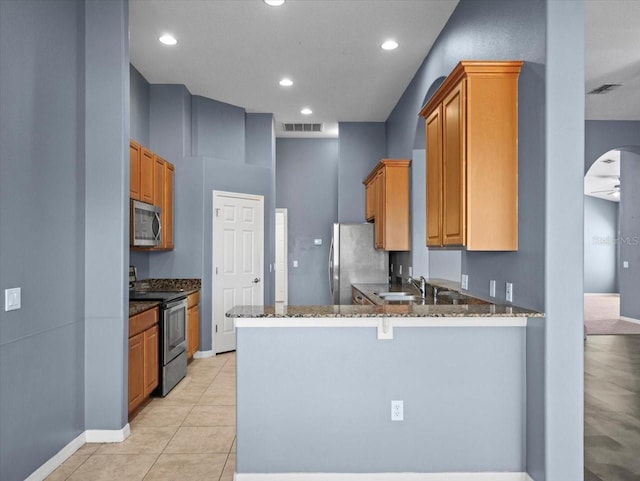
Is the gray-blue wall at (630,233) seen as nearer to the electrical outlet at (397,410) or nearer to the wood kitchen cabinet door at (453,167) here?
the wood kitchen cabinet door at (453,167)

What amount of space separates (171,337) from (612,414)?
12.6 feet

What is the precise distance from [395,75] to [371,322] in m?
3.61

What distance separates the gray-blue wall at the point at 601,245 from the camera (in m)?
13.5

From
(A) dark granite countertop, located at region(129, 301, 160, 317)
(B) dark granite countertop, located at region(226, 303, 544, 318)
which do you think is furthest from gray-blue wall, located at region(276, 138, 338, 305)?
(B) dark granite countertop, located at region(226, 303, 544, 318)

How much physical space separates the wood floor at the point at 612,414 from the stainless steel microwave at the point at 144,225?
3.99 m

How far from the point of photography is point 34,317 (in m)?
2.67

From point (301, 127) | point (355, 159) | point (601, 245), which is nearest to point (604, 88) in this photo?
point (355, 159)

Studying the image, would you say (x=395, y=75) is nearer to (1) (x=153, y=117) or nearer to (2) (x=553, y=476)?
(1) (x=153, y=117)

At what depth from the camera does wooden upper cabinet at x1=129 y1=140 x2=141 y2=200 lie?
438 centimetres

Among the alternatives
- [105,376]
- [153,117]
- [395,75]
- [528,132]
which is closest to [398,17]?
[395,75]

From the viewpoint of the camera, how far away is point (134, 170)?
176 inches

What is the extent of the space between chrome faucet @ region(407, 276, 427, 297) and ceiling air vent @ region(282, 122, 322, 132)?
3.36 meters

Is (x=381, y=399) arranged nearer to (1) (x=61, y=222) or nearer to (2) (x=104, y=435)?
(2) (x=104, y=435)

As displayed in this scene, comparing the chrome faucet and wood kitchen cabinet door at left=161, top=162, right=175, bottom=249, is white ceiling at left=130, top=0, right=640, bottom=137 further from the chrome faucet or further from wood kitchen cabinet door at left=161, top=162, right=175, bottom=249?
the chrome faucet
